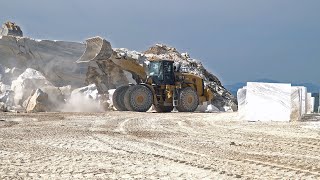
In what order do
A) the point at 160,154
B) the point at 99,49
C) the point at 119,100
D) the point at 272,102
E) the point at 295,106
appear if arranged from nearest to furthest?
1. the point at 160,154
2. the point at 295,106
3. the point at 272,102
4. the point at 119,100
5. the point at 99,49

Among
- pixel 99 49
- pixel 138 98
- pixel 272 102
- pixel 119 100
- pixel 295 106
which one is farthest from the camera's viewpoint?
pixel 99 49

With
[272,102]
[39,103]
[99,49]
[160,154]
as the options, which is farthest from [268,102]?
[39,103]

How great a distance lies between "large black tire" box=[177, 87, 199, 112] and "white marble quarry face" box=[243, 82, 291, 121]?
6.63m

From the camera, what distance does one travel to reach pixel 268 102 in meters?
13.5

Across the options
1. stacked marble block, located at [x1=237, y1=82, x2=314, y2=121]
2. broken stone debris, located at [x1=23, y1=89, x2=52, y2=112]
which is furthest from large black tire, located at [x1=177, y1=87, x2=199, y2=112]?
stacked marble block, located at [x1=237, y1=82, x2=314, y2=121]

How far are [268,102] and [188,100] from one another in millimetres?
7332

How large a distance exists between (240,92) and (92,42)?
28.1 feet

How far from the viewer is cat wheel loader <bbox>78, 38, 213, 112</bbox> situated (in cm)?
1944

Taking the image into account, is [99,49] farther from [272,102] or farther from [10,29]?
[10,29]

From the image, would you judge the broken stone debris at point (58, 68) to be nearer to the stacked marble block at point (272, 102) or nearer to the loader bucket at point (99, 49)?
the loader bucket at point (99, 49)

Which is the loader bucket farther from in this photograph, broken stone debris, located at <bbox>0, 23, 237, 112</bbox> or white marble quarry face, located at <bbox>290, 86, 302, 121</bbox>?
white marble quarry face, located at <bbox>290, 86, 302, 121</bbox>

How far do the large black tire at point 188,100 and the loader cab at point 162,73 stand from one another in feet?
2.20

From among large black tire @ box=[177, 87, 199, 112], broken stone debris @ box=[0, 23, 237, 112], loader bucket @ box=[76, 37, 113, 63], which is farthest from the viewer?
broken stone debris @ box=[0, 23, 237, 112]

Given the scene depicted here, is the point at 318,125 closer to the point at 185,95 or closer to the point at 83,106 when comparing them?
the point at 185,95
